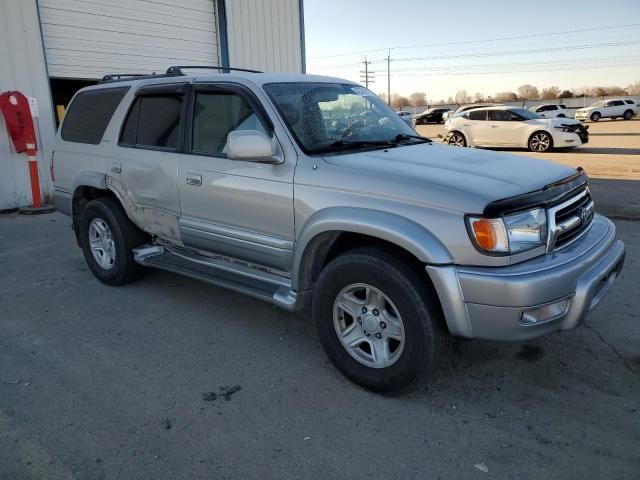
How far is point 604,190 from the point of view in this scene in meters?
9.16

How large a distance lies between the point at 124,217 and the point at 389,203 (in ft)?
9.70

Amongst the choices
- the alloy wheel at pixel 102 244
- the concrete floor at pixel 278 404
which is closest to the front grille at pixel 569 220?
the concrete floor at pixel 278 404

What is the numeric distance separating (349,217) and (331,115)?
3.84 ft

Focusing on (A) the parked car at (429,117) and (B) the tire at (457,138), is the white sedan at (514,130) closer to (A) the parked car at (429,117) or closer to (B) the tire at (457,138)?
(B) the tire at (457,138)

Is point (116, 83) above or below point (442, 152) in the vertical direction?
above

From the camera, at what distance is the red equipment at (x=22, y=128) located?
8.66 meters

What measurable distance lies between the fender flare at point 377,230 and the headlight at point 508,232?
7.5 inches

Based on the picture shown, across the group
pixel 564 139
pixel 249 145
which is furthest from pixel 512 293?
pixel 564 139

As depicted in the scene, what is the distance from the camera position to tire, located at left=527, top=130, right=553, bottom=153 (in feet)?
54.8

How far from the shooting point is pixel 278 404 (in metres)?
3.07

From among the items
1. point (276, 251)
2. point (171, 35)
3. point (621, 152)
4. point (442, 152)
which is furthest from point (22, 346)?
point (621, 152)

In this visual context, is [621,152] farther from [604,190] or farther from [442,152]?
[442,152]

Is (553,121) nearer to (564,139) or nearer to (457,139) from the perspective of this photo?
(564,139)

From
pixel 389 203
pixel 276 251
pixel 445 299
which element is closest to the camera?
pixel 445 299
